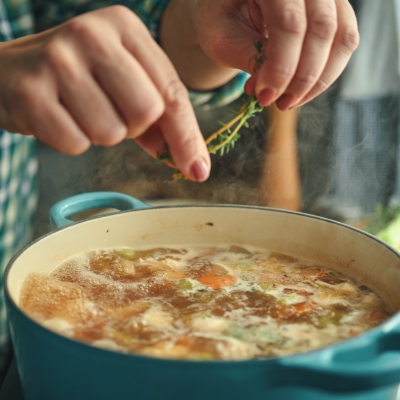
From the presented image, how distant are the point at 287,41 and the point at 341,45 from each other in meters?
0.17

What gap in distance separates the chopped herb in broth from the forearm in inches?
24.5

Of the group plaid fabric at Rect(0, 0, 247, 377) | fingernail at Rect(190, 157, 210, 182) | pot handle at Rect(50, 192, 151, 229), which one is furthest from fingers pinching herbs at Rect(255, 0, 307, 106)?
plaid fabric at Rect(0, 0, 247, 377)

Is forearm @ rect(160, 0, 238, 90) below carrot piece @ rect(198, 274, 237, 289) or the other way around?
the other way around

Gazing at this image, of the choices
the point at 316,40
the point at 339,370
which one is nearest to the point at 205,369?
the point at 339,370

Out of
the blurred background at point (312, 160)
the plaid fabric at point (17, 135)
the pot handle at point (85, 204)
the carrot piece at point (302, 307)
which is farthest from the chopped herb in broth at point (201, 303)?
the blurred background at point (312, 160)

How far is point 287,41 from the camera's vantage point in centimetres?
96

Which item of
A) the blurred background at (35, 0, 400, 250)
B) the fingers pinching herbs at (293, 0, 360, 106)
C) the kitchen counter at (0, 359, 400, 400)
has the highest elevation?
the fingers pinching herbs at (293, 0, 360, 106)

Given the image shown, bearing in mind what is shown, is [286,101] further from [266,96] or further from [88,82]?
[88,82]

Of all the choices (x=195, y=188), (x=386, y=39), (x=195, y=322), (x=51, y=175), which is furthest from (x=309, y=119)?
(x=195, y=322)

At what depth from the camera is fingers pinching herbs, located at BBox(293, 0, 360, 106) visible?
41.5 inches

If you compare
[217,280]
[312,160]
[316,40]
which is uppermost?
[316,40]

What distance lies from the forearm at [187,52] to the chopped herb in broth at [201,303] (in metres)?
0.62

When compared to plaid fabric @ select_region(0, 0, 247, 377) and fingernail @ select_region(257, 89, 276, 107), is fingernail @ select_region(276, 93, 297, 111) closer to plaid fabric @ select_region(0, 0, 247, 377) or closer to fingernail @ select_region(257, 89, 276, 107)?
fingernail @ select_region(257, 89, 276, 107)

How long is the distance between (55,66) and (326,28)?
21.5 inches
